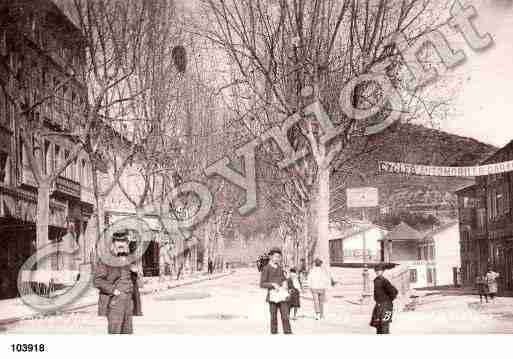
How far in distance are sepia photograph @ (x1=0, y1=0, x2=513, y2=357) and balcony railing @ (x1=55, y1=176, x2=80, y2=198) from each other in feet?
0.24

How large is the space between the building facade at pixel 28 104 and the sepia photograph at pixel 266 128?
6 cm

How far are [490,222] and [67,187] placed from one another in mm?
12953

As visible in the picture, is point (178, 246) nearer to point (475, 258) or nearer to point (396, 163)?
point (475, 258)

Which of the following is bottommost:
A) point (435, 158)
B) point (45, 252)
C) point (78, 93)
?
point (45, 252)

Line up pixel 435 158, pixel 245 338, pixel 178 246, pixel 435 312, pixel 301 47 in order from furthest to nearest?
pixel 178 246 → pixel 435 158 → pixel 301 47 → pixel 435 312 → pixel 245 338

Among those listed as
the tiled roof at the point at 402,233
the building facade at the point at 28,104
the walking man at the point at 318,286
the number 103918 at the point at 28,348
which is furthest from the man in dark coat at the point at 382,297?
the tiled roof at the point at 402,233

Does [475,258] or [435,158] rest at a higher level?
[435,158]

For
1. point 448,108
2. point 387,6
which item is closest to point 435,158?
point 448,108

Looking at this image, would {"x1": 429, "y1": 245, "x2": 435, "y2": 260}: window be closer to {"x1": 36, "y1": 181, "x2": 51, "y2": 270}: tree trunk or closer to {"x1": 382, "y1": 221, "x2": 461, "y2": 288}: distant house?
{"x1": 382, "y1": 221, "x2": 461, "y2": 288}: distant house

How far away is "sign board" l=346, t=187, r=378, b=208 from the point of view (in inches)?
672

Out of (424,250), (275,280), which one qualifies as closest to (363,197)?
(275,280)

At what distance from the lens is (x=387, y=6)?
16125mm

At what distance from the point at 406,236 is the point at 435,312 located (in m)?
16.3

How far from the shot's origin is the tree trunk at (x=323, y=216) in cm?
1700
